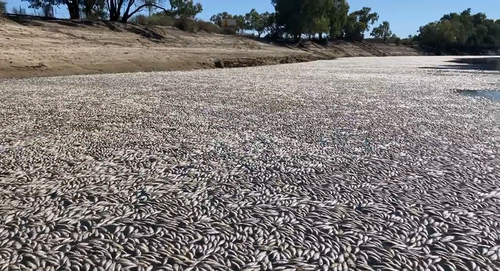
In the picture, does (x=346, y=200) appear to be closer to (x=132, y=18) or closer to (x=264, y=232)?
(x=264, y=232)

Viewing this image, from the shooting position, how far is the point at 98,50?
60.8ft

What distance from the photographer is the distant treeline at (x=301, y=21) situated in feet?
108

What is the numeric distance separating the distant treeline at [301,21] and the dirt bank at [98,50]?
407cm

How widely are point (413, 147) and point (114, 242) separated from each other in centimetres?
347

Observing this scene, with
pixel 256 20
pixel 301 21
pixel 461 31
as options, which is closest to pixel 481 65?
pixel 301 21

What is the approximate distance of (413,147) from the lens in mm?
4512

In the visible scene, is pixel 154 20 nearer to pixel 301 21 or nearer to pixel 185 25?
pixel 185 25

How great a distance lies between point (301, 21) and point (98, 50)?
3111cm

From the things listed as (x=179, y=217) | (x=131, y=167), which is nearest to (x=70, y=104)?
(x=131, y=167)

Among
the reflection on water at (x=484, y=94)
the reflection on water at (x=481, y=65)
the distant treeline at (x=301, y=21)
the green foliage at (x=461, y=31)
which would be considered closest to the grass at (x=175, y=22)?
the distant treeline at (x=301, y=21)

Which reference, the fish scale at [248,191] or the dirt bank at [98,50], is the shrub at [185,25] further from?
the fish scale at [248,191]

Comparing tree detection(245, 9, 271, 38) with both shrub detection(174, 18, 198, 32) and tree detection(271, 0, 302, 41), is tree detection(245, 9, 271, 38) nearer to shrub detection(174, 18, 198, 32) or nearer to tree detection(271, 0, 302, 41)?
tree detection(271, 0, 302, 41)

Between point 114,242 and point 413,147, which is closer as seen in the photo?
point 114,242

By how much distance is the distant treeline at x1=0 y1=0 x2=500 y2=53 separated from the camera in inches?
1292
